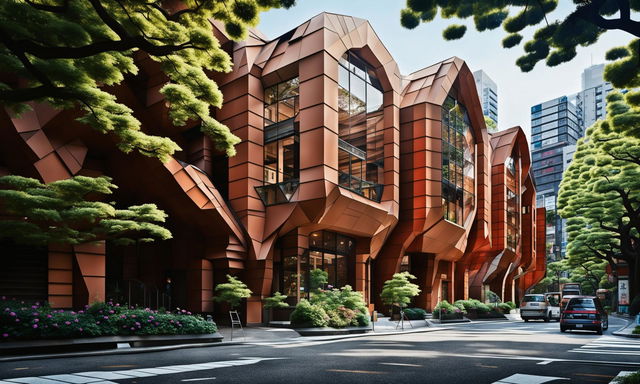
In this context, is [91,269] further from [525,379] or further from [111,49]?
[525,379]

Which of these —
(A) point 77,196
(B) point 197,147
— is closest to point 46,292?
(A) point 77,196

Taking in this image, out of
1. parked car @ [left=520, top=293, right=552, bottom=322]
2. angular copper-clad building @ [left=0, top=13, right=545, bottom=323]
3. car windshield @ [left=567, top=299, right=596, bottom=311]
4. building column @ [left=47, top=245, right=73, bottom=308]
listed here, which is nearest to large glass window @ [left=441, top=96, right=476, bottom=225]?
angular copper-clad building @ [left=0, top=13, right=545, bottom=323]

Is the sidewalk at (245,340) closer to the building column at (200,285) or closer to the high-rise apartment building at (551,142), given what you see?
the building column at (200,285)

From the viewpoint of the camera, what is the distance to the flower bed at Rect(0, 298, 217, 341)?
44.9 feet

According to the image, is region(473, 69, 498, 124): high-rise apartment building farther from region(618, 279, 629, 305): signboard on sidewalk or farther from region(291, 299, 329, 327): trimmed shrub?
region(291, 299, 329, 327): trimmed shrub

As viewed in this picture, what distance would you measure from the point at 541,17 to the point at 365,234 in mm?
22540

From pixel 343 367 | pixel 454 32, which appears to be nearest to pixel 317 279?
pixel 343 367

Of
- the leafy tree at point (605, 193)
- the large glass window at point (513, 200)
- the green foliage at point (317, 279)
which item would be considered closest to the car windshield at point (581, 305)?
the leafy tree at point (605, 193)

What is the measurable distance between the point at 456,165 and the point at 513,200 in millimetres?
21305

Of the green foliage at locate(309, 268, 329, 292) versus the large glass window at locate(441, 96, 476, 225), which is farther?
the large glass window at locate(441, 96, 476, 225)

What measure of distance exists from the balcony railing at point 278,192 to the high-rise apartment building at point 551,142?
126 meters

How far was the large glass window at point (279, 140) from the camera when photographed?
27.2 metres

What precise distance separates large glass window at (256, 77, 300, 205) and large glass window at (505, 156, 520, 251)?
34.2 meters

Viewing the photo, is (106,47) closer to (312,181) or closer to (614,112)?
(312,181)
